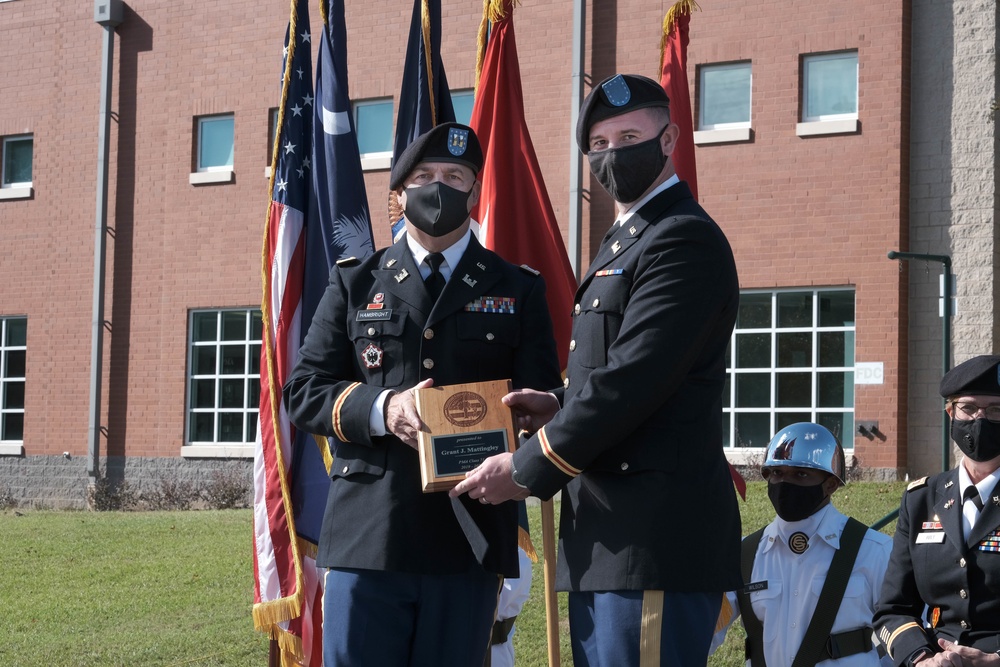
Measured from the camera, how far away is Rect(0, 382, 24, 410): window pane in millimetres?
19594

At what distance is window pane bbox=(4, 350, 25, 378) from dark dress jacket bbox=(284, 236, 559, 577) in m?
17.3

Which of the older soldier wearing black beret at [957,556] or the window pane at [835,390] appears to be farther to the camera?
the window pane at [835,390]

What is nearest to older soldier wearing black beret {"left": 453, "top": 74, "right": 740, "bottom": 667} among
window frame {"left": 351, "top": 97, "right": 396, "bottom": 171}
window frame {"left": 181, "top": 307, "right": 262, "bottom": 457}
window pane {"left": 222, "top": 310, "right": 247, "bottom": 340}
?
window frame {"left": 351, "top": 97, "right": 396, "bottom": 171}

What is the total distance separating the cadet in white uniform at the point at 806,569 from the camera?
4.41 m

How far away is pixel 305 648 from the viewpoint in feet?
16.5

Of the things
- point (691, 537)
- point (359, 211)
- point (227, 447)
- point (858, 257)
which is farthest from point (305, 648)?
point (227, 447)

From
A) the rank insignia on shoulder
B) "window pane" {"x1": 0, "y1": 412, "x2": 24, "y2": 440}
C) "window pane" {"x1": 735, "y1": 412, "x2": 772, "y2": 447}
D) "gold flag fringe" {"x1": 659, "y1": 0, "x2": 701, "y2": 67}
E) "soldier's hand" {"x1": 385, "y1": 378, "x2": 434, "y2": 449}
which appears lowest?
"window pane" {"x1": 0, "y1": 412, "x2": 24, "y2": 440}

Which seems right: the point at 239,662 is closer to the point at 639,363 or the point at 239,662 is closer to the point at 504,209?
the point at 504,209

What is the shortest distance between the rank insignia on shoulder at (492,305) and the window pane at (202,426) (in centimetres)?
1492

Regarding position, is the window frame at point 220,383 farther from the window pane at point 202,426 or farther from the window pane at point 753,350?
the window pane at point 753,350

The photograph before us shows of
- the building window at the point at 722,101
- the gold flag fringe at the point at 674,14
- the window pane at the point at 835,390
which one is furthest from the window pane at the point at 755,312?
the gold flag fringe at the point at 674,14

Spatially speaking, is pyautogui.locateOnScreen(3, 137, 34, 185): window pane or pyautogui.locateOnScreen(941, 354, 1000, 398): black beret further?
pyautogui.locateOnScreen(3, 137, 34, 185): window pane

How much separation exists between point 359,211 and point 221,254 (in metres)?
12.8

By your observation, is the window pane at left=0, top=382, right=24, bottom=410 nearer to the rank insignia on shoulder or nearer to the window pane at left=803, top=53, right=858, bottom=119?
the window pane at left=803, top=53, right=858, bottom=119
